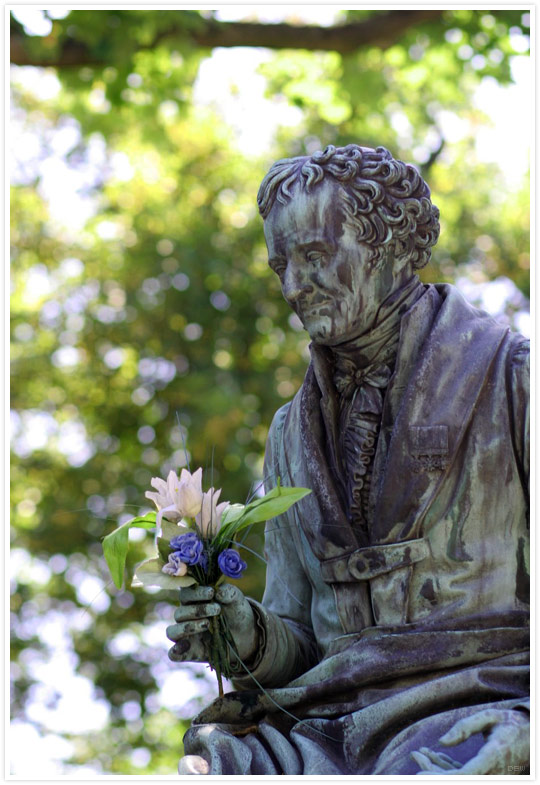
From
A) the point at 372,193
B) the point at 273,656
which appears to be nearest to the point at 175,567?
the point at 273,656

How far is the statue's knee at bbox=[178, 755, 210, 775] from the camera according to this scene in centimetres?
450

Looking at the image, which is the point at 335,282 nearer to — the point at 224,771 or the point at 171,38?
the point at 224,771

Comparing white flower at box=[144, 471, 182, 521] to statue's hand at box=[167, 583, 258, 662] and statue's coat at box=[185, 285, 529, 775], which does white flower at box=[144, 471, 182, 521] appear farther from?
statue's coat at box=[185, 285, 529, 775]

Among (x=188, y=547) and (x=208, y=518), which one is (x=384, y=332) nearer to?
(x=208, y=518)

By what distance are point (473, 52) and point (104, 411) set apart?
419 cm

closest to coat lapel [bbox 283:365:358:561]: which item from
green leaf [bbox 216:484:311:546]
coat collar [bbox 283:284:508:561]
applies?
coat collar [bbox 283:284:508:561]

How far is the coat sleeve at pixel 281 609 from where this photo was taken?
4.89 metres

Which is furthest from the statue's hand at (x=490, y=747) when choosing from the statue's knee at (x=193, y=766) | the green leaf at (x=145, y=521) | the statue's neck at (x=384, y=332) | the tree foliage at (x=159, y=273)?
the tree foliage at (x=159, y=273)

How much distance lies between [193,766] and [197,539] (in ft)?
2.01

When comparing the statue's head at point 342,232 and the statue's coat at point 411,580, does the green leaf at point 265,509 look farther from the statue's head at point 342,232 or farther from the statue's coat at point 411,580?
the statue's head at point 342,232

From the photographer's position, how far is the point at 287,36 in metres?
11.5

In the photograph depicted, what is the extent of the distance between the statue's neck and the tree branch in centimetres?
669

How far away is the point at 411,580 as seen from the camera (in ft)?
15.6

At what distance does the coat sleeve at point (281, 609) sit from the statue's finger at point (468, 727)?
0.77 m
